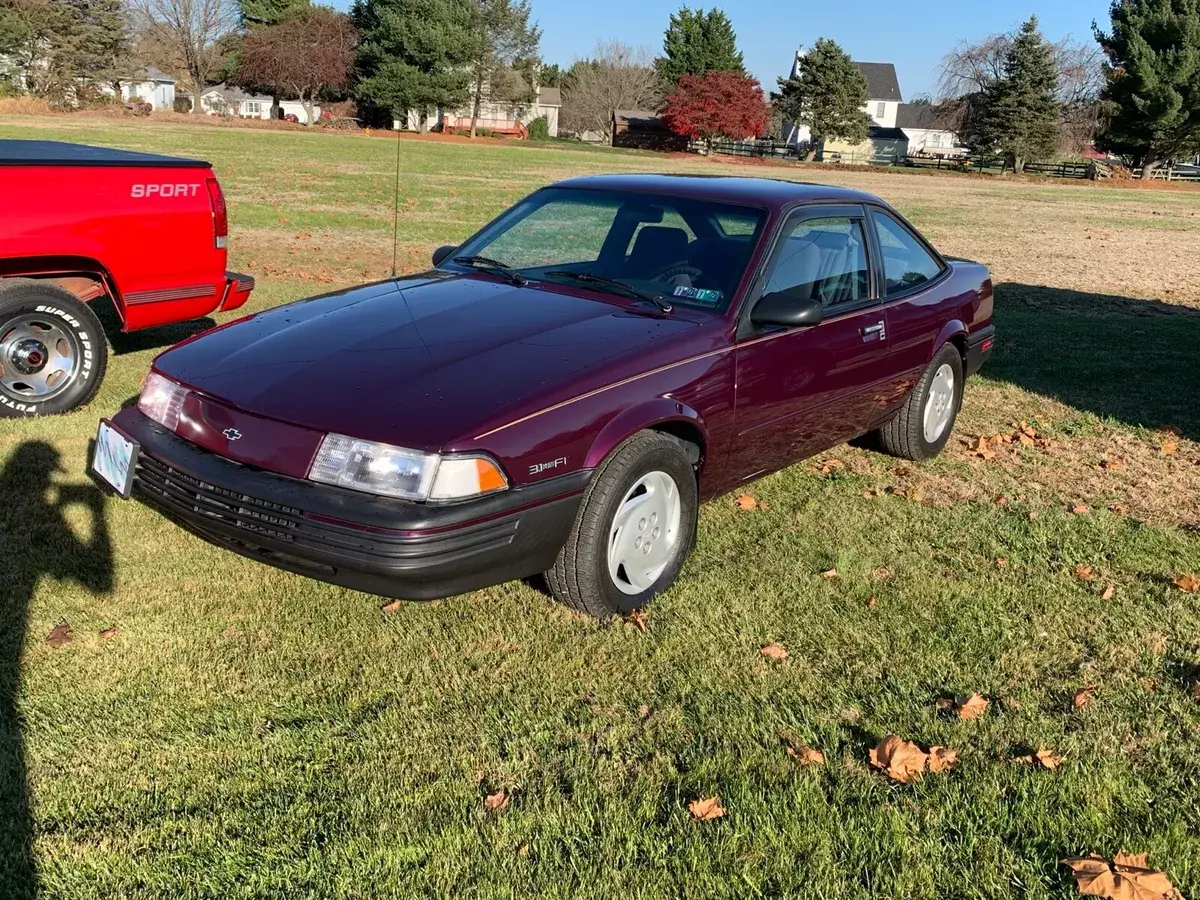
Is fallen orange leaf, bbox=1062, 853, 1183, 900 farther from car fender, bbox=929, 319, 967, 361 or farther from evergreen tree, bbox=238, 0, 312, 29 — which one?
evergreen tree, bbox=238, 0, 312, 29

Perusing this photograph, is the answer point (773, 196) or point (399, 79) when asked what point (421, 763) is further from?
point (399, 79)

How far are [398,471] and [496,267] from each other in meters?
1.88

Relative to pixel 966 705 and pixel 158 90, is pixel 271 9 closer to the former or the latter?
pixel 158 90

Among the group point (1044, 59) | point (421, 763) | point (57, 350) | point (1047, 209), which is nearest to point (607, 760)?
point (421, 763)

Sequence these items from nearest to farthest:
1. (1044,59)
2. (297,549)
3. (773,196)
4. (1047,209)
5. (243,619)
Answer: (297,549) → (243,619) → (773,196) → (1047,209) → (1044,59)

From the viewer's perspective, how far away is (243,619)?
3666 mm

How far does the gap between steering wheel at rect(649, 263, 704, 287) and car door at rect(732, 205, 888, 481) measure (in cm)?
27

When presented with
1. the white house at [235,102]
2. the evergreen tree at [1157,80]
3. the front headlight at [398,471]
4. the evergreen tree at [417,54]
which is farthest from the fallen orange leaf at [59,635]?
the white house at [235,102]

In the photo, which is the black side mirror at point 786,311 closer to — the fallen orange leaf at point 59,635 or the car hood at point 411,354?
the car hood at point 411,354

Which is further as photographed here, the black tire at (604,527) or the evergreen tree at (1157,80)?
the evergreen tree at (1157,80)

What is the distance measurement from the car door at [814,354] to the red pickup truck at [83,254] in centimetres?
389

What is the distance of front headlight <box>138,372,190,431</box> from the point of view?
3.61 meters

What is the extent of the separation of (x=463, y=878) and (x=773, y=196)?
131 inches

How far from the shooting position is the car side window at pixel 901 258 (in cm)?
525
